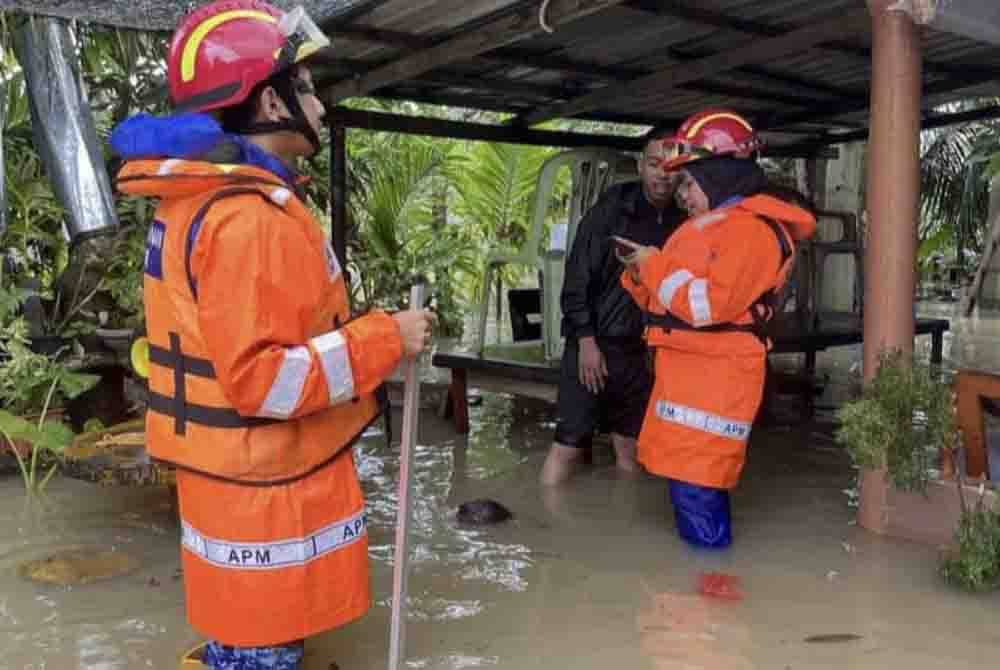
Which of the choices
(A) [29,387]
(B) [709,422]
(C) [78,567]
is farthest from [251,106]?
(A) [29,387]

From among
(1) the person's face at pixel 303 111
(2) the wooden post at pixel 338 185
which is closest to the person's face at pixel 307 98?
(1) the person's face at pixel 303 111

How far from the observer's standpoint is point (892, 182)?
387 centimetres

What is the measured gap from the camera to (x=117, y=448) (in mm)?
4297

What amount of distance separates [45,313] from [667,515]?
4.00m

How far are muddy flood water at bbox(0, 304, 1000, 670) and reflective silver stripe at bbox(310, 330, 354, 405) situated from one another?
557 millimetres

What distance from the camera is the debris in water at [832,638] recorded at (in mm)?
3082

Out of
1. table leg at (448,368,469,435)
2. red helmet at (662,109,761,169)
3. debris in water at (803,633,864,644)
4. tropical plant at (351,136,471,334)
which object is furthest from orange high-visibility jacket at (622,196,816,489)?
tropical plant at (351,136,471,334)

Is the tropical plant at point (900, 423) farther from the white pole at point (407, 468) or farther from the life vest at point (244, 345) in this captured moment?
the life vest at point (244, 345)

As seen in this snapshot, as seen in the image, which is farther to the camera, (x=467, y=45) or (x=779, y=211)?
(x=467, y=45)

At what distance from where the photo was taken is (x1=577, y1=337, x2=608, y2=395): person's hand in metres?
4.62

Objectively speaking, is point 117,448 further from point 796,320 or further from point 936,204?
point 936,204

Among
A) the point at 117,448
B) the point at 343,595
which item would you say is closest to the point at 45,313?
the point at 117,448

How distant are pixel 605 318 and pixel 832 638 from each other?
2019 mm

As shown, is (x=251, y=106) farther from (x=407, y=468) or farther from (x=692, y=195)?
(x=692, y=195)
